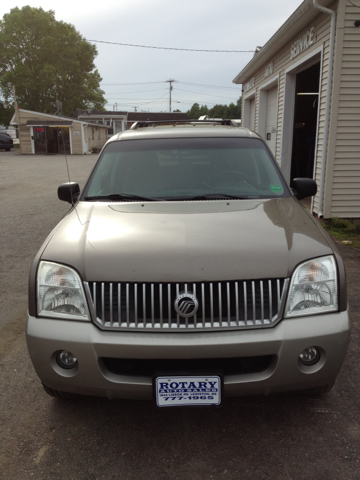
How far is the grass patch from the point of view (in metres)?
7.00

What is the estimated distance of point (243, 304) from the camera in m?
2.15

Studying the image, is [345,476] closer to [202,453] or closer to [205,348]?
[202,453]

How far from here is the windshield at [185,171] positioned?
324cm

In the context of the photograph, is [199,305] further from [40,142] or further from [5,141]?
[5,141]

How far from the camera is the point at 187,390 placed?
213 cm

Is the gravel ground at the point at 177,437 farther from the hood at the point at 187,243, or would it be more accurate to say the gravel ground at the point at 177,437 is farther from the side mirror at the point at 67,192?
the side mirror at the point at 67,192

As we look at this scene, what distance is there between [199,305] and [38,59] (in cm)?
5445

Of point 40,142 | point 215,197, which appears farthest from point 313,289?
point 40,142

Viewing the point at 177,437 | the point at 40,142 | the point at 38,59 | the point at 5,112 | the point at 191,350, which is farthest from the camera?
the point at 5,112

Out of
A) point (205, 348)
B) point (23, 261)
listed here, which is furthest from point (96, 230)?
point (23, 261)

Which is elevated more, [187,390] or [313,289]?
[313,289]

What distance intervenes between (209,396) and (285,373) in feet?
1.32

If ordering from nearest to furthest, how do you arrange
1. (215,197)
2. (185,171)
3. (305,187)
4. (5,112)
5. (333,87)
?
(215,197) < (185,171) < (305,187) < (333,87) < (5,112)

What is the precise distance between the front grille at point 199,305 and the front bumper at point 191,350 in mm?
45
